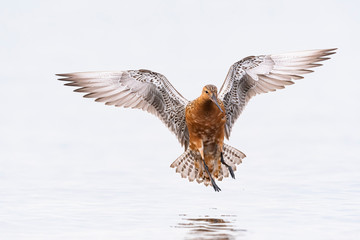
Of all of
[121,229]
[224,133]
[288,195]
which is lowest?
[121,229]

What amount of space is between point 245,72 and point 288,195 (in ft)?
6.51

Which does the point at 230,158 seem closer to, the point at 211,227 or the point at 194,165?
the point at 194,165

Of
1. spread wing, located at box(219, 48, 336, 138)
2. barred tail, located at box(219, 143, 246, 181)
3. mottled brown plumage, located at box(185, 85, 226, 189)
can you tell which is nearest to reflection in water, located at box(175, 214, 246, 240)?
mottled brown plumage, located at box(185, 85, 226, 189)

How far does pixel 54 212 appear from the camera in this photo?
11.5 meters

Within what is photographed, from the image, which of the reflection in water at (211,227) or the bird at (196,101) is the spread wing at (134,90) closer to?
the bird at (196,101)

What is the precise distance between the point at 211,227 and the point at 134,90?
10.6 feet

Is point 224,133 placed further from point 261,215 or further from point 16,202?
point 16,202

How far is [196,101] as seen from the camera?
40.2 feet

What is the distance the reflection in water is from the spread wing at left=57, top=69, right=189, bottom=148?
2304 mm

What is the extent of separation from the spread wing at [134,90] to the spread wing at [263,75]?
0.73 m

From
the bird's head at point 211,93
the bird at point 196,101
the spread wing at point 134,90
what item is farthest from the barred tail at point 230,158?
the bird's head at point 211,93

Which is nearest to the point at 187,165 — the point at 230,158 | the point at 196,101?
the point at 230,158

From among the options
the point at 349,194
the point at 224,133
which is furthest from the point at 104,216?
the point at 349,194

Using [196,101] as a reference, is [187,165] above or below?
below
